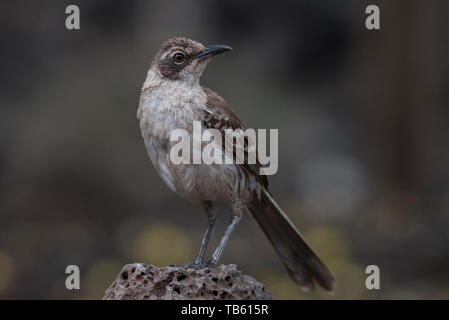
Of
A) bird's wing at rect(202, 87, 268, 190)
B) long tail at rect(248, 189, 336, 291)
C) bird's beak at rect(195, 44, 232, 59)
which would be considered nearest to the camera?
bird's beak at rect(195, 44, 232, 59)

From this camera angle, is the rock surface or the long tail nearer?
the rock surface

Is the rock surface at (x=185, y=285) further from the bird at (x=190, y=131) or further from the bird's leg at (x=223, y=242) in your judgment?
the bird's leg at (x=223, y=242)

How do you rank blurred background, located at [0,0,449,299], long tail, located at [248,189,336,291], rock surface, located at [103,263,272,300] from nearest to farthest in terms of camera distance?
rock surface, located at [103,263,272,300], long tail, located at [248,189,336,291], blurred background, located at [0,0,449,299]

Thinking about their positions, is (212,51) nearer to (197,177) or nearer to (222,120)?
(222,120)

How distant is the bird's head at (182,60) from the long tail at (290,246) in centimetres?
120

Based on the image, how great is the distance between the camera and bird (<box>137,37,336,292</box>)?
507 centimetres

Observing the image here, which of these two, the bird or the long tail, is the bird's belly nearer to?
the bird

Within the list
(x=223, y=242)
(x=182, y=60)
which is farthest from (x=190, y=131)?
(x=223, y=242)

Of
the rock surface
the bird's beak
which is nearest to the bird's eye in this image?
the bird's beak

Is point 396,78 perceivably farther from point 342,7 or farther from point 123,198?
point 342,7

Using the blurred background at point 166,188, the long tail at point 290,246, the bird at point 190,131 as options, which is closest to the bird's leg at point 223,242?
the bird at point 190,131

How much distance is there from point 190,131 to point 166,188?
6.92m

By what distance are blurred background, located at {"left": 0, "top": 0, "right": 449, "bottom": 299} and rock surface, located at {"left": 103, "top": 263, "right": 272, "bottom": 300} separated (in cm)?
431

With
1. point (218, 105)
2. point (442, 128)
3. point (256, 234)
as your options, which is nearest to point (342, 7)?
point (442, 128)
